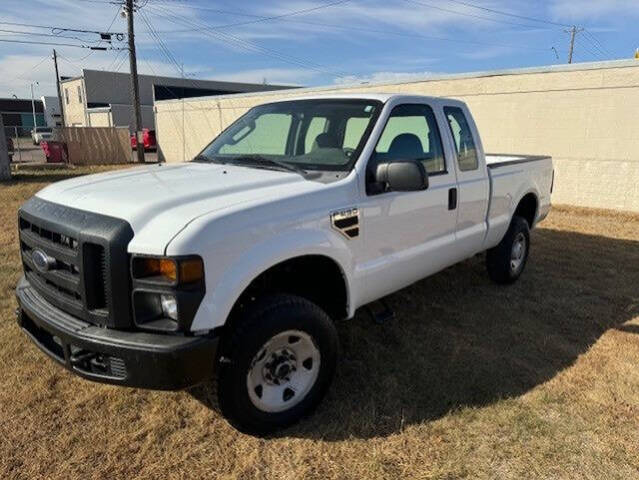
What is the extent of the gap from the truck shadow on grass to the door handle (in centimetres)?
108

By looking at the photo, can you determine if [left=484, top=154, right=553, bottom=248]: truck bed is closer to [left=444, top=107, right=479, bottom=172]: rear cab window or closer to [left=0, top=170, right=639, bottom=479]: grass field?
[left=444, top=107, right=479, bottom=172]: rear cab window

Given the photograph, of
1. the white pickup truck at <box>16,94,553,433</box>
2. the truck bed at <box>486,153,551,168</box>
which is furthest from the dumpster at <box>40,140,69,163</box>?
the white pickup truck at <box>16,94,553,433</box>

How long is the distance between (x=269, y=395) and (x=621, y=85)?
32.1 feet

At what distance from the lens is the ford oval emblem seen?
2824 mm

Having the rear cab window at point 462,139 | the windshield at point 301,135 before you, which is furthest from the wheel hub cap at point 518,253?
the windshield at point 301,135

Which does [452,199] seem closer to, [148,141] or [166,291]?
[166,291]

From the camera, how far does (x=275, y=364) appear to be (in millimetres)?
2975

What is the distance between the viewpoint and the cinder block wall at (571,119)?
9.92 meters

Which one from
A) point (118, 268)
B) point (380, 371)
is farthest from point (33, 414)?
point (380, 371)

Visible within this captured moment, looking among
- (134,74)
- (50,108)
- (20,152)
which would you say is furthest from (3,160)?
(50,108)

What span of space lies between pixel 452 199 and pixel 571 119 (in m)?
7.78

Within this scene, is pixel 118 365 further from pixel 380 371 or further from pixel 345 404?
pixel 380 371

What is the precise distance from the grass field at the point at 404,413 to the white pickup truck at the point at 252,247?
0.33 m

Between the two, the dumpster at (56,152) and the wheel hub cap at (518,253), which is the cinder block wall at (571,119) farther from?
the dumpster at (56,152)
